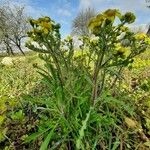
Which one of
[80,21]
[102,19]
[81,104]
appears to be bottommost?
[81,104]

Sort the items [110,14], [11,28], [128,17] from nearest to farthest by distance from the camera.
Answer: [110,14], [128,17], [11,28]

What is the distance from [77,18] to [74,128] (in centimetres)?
6674

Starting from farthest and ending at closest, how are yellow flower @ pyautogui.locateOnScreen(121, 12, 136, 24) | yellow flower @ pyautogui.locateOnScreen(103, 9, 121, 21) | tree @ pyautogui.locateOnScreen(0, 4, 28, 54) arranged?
1. tree @ pyautogui.locateOnScreen(0, 4, 28, 54)
2. yellow flower @ pyautogui.locateOnScreen(121, 12, 136, 24)
3. yellow flower @ pyautogui.locateOnScreen(103, 9, 121, 21)

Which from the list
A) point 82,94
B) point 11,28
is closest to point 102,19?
point 82,94

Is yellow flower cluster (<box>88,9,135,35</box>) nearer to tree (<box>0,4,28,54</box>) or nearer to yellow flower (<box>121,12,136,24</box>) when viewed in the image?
yellow flower (<box>121,12,136,24</box>)

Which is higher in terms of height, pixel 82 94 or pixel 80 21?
pixel 80 21

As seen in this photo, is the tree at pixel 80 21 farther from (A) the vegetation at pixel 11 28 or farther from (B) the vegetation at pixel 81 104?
(B) the vegetation at pixel 81 104

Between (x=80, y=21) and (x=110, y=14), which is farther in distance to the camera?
(x=80, y=21)

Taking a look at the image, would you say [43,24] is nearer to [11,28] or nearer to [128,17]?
[128,17]

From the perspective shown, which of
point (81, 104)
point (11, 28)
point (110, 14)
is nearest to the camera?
point (110, 14)

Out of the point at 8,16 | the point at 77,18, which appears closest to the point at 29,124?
the point at 8,16

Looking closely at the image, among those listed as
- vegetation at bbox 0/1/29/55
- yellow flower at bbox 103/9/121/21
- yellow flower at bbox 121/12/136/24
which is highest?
vegetation at bbox 0/1/29/55

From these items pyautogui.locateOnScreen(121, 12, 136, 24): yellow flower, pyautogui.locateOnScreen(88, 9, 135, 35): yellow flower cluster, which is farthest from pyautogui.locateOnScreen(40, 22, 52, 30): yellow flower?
pyautogui.locateOnScreen(121, 12, 136, 24): yellow flower

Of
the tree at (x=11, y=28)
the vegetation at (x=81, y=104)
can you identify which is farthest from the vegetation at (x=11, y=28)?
the vegetation at (x=81, y=104)
